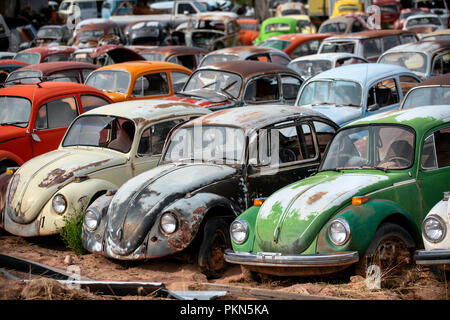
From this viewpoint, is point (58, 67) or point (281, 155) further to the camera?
point (58, 67)

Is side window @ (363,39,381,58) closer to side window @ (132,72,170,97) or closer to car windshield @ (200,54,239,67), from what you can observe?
car windshield @ (200,54,239,67)

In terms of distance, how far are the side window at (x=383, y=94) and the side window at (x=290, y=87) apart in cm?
209

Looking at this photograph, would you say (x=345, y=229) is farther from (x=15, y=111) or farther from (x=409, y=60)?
(x=409, y=60)

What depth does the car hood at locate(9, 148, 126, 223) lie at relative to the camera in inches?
348

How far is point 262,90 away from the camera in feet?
44.2

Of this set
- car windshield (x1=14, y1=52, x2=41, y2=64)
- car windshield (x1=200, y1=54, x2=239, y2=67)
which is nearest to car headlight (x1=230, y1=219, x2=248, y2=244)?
car windshield (x1=200, y1=54, x2=239, y2=67)

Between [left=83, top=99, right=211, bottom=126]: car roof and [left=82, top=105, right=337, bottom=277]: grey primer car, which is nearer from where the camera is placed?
[left=82, top=105, right=337, bottom=277]: grey primer car

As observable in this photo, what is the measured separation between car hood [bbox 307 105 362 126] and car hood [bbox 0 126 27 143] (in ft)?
16.7

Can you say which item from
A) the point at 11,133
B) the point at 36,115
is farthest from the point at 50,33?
the point at 11,133

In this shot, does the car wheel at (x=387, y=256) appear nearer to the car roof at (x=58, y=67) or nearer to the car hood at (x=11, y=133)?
the car hood at (x=11, y=133)

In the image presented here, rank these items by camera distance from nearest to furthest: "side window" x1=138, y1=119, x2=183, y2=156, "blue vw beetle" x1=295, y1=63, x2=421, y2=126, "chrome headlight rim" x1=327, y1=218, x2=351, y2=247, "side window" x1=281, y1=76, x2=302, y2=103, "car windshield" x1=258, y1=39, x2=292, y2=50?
1. "chrome headlight rim" x1=327, y1=218, x2=351, y2=247
2. "side window" x1=138, y1=119, x2=183, y2=156
3. "blue vw beetle" x1=295, y1=63, x2=421, y2=126
4. "side window" x1=281, y1=76, x2=302, y2=103
5. "car windshield" x1=258, y1=39, x2=292, y2=50

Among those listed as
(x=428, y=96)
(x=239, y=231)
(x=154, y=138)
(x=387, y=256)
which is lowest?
(x=387, y=256)

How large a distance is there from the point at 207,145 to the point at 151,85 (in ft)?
20.2

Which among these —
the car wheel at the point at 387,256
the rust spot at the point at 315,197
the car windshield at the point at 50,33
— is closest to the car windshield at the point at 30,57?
the car windshield at the point at 50,33
